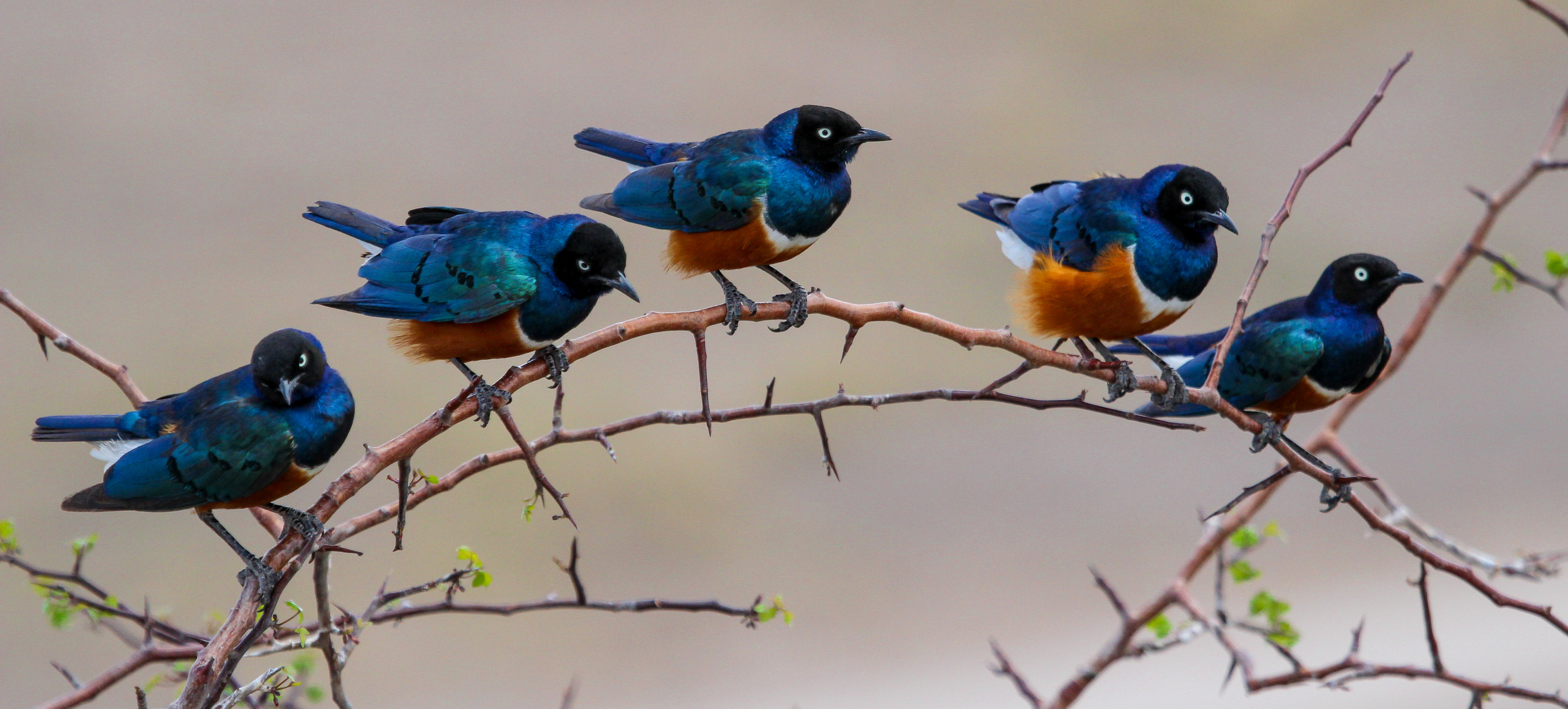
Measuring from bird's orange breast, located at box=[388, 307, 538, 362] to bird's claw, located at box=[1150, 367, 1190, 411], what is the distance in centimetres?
130

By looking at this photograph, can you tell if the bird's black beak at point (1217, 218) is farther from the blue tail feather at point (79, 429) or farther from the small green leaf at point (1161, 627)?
the blue tail feather at point (79, 429)

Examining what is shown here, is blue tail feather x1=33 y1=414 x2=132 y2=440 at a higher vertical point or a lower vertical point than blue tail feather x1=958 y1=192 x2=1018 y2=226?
lower

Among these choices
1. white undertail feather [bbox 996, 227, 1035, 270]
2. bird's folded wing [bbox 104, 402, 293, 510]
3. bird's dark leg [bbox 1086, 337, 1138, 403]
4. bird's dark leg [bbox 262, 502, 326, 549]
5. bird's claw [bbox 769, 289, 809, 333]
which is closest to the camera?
bird's dark leg [bbox 262, 502, 326, 549]

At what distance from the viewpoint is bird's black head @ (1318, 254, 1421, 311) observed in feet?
8.86

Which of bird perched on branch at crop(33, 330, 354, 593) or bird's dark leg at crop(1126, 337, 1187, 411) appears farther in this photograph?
bird's dark leg at crop(1126, 337, 1187, 411)

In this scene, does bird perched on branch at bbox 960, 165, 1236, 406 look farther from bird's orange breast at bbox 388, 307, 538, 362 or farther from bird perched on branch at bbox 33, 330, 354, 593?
bird perched on branch at bbox 33, 330, 354, 593

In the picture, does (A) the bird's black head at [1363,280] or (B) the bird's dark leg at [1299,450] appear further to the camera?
(A) the bird's black head at [1363,280]

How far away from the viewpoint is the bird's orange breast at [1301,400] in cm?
274

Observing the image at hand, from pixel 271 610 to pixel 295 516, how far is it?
43 cm

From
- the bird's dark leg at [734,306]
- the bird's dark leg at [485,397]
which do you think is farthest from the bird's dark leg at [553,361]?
the bird's dark leg at [734,306]

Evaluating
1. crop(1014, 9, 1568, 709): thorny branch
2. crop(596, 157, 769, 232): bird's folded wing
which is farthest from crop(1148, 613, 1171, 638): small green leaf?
crop(596, 157, 769, 232): bird's folded wing

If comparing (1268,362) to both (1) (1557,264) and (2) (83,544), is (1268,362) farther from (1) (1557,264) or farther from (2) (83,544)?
(2) (83,544)

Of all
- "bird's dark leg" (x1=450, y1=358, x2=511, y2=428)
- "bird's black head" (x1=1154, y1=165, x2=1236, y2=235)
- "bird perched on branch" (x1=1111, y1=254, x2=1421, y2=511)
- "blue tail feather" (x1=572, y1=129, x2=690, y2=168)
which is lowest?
"bird's dark leg" (x1=450, y1=358, x2=511, y2=428)

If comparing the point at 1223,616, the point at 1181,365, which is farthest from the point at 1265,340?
the point at 1223,616
